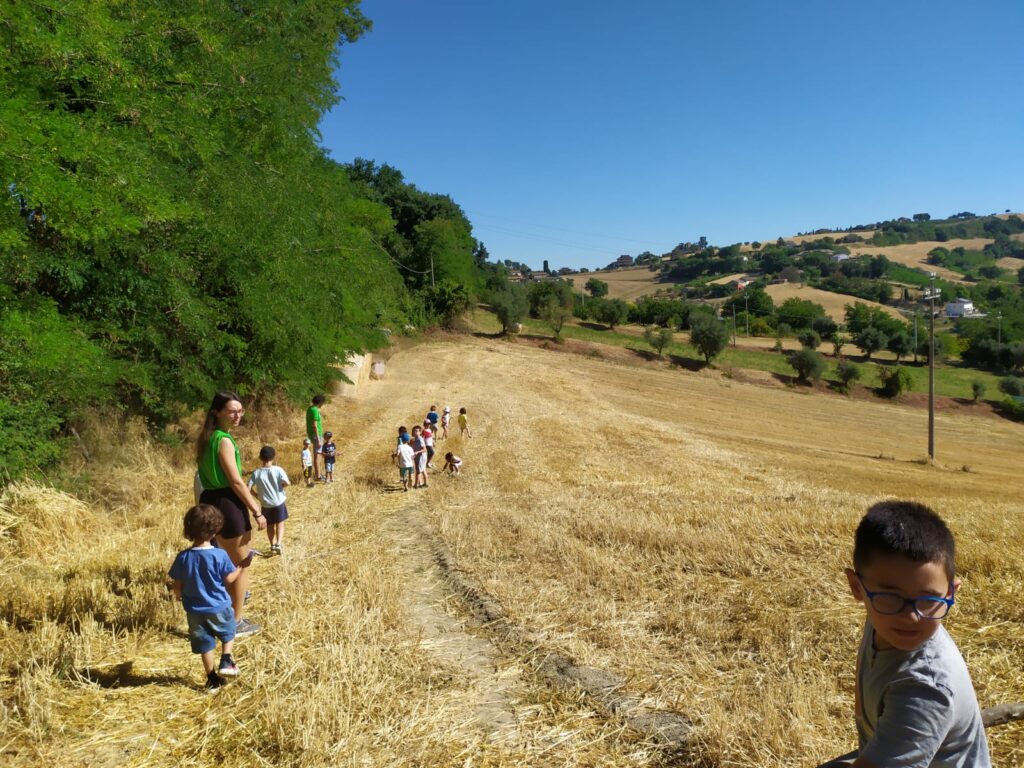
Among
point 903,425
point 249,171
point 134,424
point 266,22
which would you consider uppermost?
point 266,22

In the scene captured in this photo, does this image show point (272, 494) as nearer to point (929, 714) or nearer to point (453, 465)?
point (929, 714)

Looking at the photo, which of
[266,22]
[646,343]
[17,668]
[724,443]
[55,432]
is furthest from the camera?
[646,343]

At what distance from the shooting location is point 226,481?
17.0 ft

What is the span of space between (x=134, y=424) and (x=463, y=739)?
1056 cm

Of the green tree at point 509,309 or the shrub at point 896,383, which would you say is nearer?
the shrub at point 896,383

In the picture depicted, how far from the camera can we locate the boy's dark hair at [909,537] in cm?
182

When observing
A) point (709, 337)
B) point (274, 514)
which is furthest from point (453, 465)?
point (709, 337)

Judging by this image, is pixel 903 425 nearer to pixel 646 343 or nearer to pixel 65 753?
pixel 646 343

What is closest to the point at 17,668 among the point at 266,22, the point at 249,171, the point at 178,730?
the point at 178,730

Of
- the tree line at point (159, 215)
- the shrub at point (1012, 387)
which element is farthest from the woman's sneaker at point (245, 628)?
A: the shrub at point (1012, 387)

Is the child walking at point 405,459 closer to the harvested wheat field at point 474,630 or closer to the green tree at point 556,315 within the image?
the harvested wheat field at point 474,630

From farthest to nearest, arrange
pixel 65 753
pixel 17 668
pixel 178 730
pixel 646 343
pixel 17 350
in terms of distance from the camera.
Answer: pixel 646 343, pixel 17 350, pixel 17 668, pixel 178 730, pixel 65 753

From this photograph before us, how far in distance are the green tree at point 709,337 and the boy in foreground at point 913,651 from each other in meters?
61.7

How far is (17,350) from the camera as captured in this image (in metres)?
7.78
